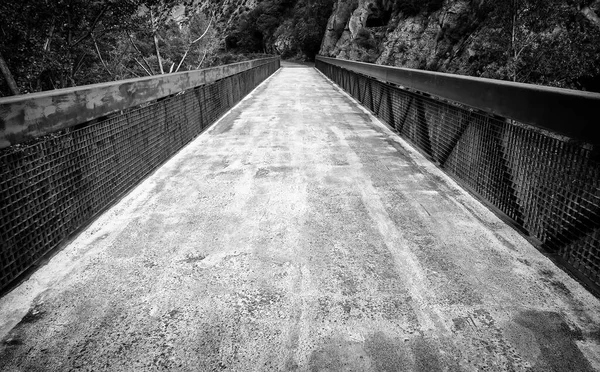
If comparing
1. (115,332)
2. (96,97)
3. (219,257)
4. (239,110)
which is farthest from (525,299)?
(239,110)

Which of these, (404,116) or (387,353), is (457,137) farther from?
(387,353)

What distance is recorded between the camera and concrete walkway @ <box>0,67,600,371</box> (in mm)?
1936

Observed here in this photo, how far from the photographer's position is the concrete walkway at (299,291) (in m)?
1.94

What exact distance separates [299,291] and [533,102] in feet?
7.83

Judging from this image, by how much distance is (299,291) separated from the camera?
2.45m

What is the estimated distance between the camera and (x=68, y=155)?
3189 mm

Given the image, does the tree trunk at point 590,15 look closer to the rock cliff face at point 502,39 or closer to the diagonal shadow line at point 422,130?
the rock cliff face at point 502,39

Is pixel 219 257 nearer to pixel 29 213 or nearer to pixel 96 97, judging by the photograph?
pixel 29 213

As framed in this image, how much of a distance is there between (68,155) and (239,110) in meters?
7.55

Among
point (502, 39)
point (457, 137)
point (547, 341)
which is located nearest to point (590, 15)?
point (502, 39)

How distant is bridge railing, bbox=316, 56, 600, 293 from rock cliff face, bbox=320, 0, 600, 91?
1516 centimetres

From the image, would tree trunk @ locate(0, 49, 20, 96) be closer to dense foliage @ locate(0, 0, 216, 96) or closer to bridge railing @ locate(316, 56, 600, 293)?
dense foliage @ locate(0, 0, 216, 96)

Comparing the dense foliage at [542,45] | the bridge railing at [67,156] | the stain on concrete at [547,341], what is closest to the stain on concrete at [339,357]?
the stain on concrete at [547,341]

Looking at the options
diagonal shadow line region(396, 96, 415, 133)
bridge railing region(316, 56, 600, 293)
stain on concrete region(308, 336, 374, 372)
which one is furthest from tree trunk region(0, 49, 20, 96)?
stain on concrete region(308, 336, 374, 372)
